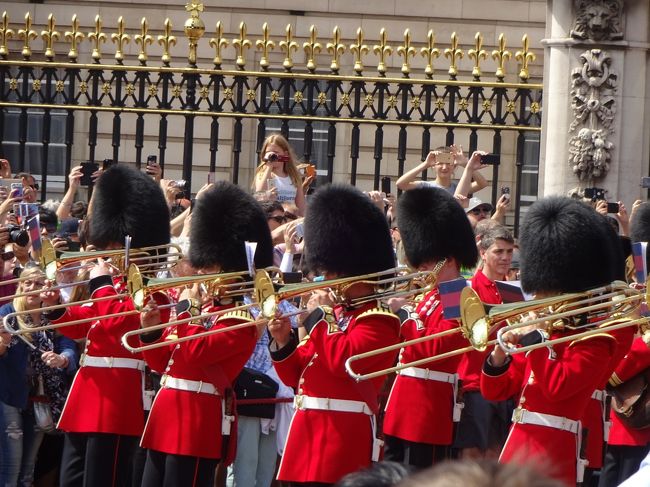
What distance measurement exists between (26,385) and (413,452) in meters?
2.08

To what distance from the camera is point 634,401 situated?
6168mm

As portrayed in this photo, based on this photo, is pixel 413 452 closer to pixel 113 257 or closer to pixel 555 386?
pixel 555 386

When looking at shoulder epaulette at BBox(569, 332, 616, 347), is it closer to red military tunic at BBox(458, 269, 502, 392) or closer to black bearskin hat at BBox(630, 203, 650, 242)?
red military tunic at BBox(458, 269, 502, 392)

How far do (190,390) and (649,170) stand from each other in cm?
492

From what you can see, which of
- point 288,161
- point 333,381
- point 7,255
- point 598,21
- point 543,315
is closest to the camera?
point 543,315

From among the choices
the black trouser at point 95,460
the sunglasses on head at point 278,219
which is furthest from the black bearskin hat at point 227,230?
the sunglasses on head at point 278,219

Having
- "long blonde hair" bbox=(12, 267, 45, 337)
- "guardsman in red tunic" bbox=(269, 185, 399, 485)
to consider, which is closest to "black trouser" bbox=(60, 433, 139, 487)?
"long blonde hair" bbox=(12, 267, 45, 337)

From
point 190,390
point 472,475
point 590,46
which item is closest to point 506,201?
point 590,46

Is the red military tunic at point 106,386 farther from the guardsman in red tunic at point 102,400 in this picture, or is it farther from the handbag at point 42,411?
the handbag at point 42,411

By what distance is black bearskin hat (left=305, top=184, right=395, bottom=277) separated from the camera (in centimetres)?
593

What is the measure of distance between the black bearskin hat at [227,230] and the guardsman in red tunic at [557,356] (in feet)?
3.78

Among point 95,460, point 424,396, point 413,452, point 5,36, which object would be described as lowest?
point 95,460

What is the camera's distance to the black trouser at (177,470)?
235 inches

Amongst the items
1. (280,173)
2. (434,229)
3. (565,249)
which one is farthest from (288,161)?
(565,249)
